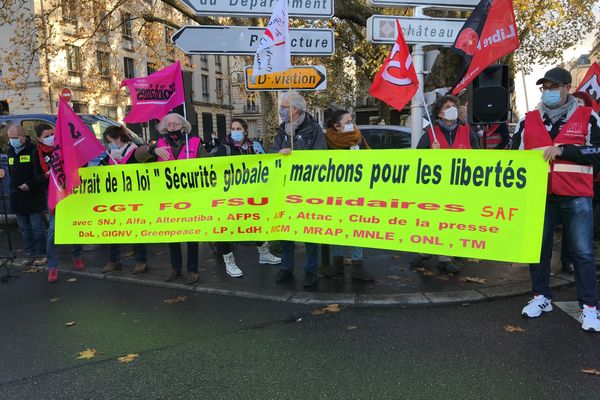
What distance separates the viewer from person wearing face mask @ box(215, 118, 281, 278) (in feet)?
19.1

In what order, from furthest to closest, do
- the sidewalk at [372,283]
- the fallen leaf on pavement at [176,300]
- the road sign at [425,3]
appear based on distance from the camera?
the road sign at [425,3] → the fallen leaf on pavement at [176,300] → the sidewalk at [372,283]

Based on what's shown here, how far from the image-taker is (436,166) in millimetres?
4188

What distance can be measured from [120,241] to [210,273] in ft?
4.00

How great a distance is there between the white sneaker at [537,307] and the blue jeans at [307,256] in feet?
6.86

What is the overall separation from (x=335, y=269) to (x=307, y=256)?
517 millimetres

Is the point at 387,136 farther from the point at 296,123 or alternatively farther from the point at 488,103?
the point at 296,123

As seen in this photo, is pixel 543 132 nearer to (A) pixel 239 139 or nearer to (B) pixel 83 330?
(A) pixel 239 139

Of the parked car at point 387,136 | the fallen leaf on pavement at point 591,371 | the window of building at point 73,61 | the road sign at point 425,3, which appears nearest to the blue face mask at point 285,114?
the road sign at point 425,3

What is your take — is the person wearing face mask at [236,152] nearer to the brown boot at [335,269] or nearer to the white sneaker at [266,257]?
the white sneaker at [266,257]

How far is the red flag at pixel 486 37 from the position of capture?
Result: 4.71 metres

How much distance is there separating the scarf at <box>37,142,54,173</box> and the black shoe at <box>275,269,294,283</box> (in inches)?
139

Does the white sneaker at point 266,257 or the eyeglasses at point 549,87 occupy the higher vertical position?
the eyeglasses at point 549,87

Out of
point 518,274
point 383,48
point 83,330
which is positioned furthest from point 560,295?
point 383,48

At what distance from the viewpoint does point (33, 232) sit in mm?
6855
